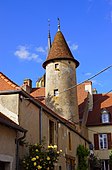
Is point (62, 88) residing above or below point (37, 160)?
above

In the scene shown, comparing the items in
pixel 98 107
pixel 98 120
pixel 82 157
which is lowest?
pixel 82 157

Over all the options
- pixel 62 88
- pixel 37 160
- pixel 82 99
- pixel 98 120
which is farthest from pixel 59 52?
pixel 37 160

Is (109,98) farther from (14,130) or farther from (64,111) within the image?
(14,130)

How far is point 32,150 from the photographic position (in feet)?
41.2

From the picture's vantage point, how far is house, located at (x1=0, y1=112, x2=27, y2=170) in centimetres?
1065

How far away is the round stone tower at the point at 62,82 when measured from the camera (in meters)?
28.0

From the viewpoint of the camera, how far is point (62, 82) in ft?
93.1

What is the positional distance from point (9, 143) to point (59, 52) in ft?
61.6

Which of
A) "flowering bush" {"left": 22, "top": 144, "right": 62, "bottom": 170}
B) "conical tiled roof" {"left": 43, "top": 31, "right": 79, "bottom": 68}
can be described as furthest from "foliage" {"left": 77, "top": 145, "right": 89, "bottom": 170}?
"conical tiled roof" {"left": 43, "top": 31, "right": 79, "bottom": 68}

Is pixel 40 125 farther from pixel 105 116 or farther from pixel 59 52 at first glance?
pixel 105 116

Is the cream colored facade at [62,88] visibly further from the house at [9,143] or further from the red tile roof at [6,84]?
the house at [9,143]

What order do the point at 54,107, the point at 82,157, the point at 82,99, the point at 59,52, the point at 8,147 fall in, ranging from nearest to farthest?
the point at 8,147 → the point at 82,157 → the point at 54,107 → the point at 59,52 → the point at 82,99

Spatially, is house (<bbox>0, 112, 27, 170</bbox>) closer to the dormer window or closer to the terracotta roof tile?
the terracotta roof tile

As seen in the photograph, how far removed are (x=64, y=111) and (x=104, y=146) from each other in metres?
8.89
